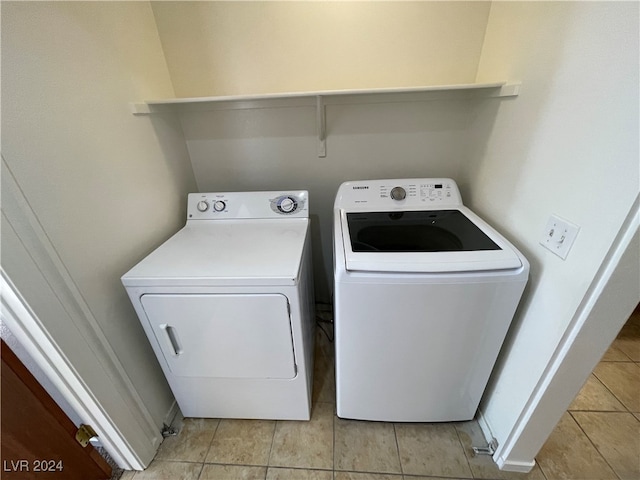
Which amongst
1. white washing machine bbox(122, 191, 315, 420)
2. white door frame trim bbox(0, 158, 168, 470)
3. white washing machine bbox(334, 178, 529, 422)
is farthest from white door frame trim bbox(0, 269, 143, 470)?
white washing machine bbox(334, 178, 529, 422)

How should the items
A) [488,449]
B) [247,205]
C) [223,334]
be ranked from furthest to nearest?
[247,205], [488,449], [223,334]

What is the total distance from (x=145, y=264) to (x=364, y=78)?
150 cm

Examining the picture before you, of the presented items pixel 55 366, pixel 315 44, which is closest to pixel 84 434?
pixel 55 366

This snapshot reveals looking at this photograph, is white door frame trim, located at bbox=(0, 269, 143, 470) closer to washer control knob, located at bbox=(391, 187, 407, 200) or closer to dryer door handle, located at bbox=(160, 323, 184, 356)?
dryer door handle, located at bbox=(160, 323, 184, 356)

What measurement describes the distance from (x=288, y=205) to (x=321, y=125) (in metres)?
0.52

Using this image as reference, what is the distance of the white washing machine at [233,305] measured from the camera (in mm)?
1041

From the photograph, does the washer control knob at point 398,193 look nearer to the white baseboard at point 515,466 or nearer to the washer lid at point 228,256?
the washer lid at point 228,256

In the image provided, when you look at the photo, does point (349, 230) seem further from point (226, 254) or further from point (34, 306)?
point (34, 306)

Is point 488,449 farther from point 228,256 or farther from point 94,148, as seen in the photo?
point 94,148

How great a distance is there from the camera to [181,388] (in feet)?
4.43

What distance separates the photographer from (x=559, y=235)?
89 cm

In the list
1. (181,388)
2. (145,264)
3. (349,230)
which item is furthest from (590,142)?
(181,388)

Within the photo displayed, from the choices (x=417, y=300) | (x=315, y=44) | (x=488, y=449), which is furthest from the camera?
(x=315, y=44)

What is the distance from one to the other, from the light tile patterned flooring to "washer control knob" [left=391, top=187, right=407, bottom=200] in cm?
127
